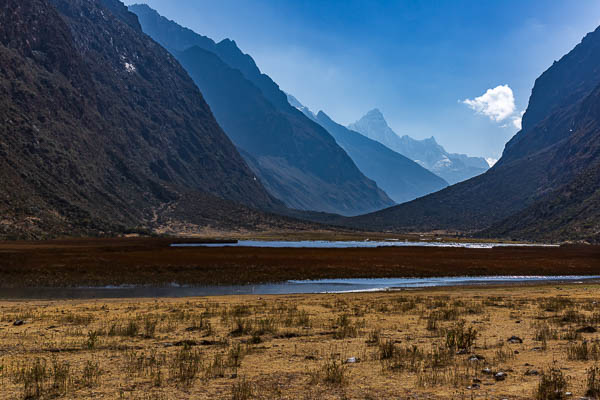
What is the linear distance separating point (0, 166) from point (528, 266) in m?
112

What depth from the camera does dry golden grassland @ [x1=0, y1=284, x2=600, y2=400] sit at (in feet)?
35.9

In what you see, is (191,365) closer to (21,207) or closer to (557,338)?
(557,338)

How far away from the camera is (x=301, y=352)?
15.1 m

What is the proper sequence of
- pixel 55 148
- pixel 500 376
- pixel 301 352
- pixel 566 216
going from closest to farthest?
1. pixel 500 376
2. pixel 301 352
3. pixel 55 148
4. pixel 566 216

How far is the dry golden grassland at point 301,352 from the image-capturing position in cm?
1093

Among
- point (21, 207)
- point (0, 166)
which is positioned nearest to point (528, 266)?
point (21, 207)

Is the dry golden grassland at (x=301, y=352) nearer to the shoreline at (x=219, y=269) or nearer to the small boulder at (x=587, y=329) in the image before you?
the small boulder at (x=587, y=329)

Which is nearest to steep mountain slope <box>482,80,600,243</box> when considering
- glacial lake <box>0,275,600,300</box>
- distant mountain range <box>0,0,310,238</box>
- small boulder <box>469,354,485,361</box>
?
distant mountain range <box>0,0,310,238</box>

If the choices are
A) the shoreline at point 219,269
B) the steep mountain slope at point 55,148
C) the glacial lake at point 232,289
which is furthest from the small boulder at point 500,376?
the steep mountain slope at point 55,148

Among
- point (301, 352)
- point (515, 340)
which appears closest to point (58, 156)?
point (301, 352)

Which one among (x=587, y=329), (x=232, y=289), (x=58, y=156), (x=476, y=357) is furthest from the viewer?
(x=58, y=156)

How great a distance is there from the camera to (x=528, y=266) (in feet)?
187

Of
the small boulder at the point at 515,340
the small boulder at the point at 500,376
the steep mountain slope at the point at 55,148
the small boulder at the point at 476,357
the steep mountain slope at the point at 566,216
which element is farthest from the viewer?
the steep mountain slope at the point at 566,216

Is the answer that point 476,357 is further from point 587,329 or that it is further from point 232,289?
point 232,289
